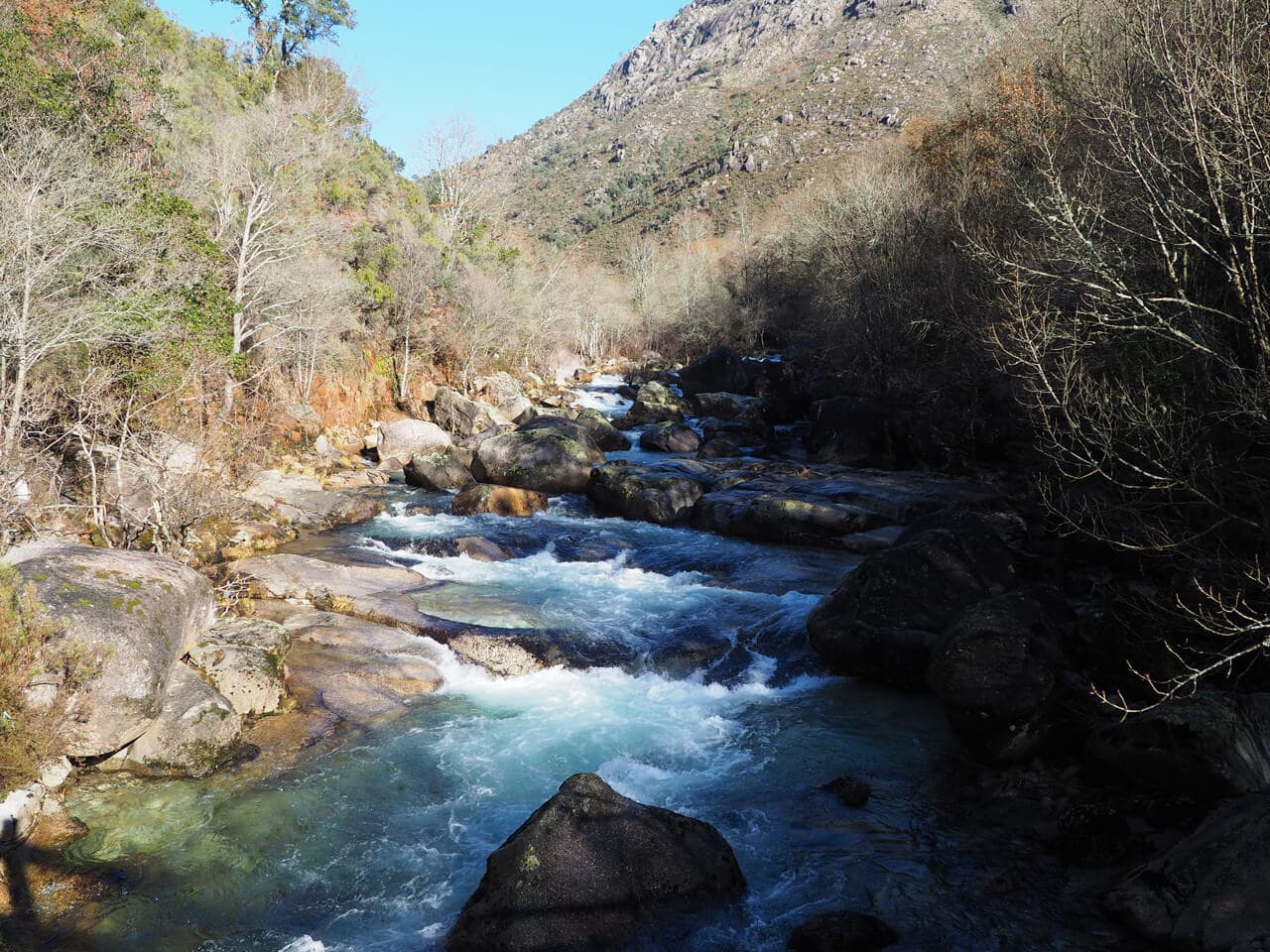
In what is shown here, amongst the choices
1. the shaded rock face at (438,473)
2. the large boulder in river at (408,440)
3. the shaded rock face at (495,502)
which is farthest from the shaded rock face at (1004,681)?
the large boulder in river at (408,440)

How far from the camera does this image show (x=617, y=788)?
8.16m

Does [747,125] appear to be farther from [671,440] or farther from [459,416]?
[671,440]

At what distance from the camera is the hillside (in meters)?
86.5

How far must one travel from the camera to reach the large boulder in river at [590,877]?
18.4ft

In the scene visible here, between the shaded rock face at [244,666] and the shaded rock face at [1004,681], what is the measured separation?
8244mm

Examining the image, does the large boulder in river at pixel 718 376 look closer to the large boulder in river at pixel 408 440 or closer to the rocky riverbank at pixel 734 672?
the large boulder in river at pixel 408 440

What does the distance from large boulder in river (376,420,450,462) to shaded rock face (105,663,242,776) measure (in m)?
17.2

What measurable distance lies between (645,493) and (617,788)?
1188cm

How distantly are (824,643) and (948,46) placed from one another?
9975 cm

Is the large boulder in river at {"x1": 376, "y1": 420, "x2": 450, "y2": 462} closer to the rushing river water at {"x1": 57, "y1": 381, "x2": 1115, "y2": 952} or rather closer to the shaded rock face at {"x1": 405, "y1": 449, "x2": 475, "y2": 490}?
the shaded rock face at {"x1": 405, "y1": 449, "x2": 475, "y2": 490}

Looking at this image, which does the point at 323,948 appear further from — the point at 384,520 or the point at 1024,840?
the point at 384,520

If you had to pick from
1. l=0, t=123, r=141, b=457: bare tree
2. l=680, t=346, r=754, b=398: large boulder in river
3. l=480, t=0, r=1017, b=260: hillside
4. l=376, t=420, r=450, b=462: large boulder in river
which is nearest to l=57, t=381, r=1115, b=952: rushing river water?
l=0, t=123, r=141, b=457: bare tree

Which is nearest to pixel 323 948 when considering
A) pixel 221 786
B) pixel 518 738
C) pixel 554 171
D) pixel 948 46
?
pixel 221 786

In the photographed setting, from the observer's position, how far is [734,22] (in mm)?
155500
